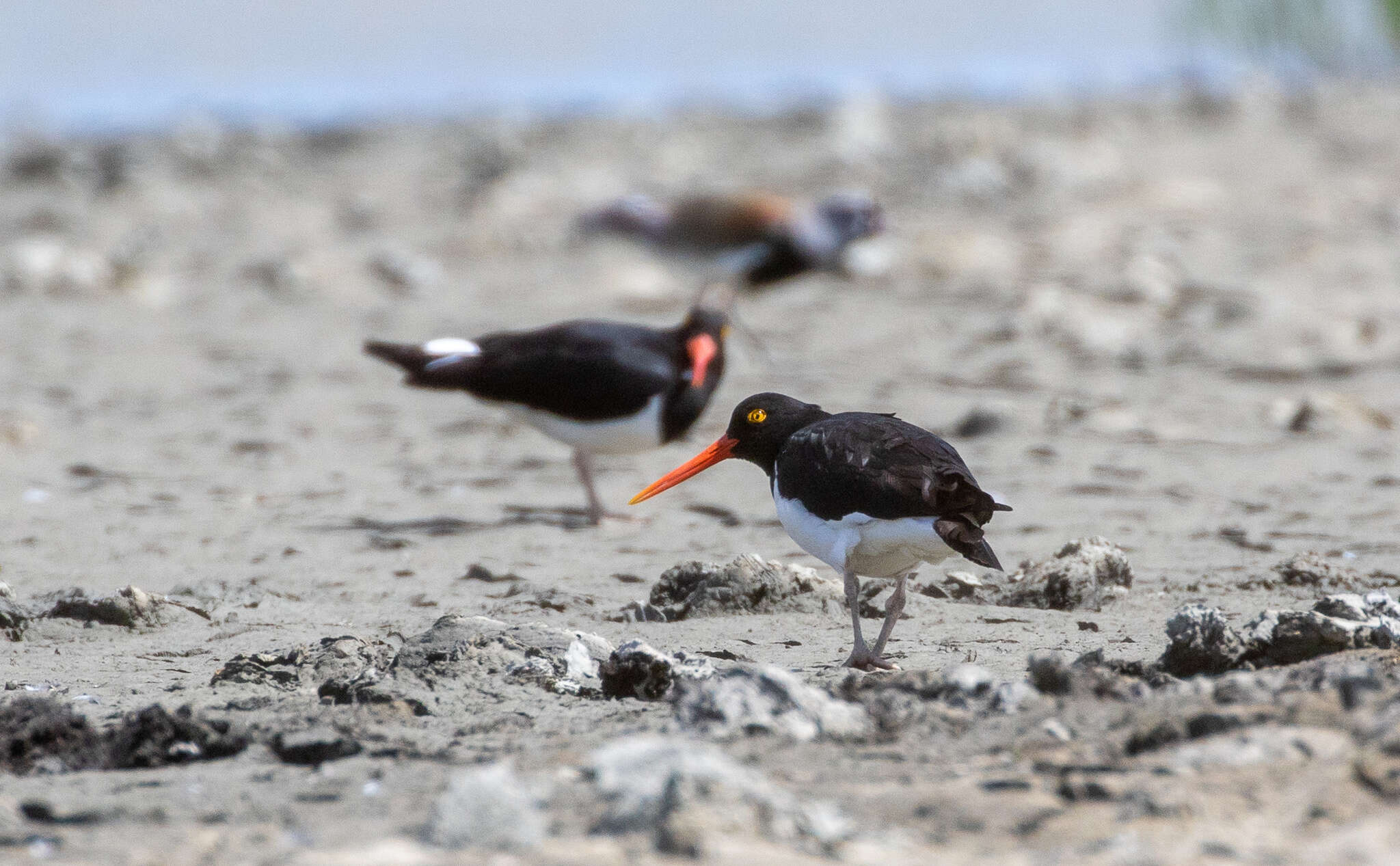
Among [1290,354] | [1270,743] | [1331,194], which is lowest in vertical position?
[1270,743]

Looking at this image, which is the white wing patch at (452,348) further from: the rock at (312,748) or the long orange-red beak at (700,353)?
the rock at (312,748)

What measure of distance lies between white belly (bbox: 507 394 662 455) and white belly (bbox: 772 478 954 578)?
1976 millimetres

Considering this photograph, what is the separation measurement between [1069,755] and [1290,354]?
554 cm

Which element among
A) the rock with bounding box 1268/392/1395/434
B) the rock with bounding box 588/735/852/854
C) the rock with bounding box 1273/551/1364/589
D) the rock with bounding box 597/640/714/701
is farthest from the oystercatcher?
the rock with bounding box 588/735/852/854

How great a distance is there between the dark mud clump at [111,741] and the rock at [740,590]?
160 centimetres

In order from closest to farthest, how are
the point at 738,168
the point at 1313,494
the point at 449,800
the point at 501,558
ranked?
the point at 449,800, the point at 501,558, the point at 1313,494, the point at 738,168

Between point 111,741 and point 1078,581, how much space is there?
9.00 feet

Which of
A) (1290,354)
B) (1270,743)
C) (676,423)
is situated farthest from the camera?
(1290,354)

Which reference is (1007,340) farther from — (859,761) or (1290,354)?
(859,761)

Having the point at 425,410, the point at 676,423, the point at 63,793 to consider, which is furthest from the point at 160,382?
the point at 63,793

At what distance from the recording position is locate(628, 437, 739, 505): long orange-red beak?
471 centimetres

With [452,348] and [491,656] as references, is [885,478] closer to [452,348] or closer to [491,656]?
[491,656]

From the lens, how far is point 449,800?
2.63m

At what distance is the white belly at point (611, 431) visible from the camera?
241 inches
